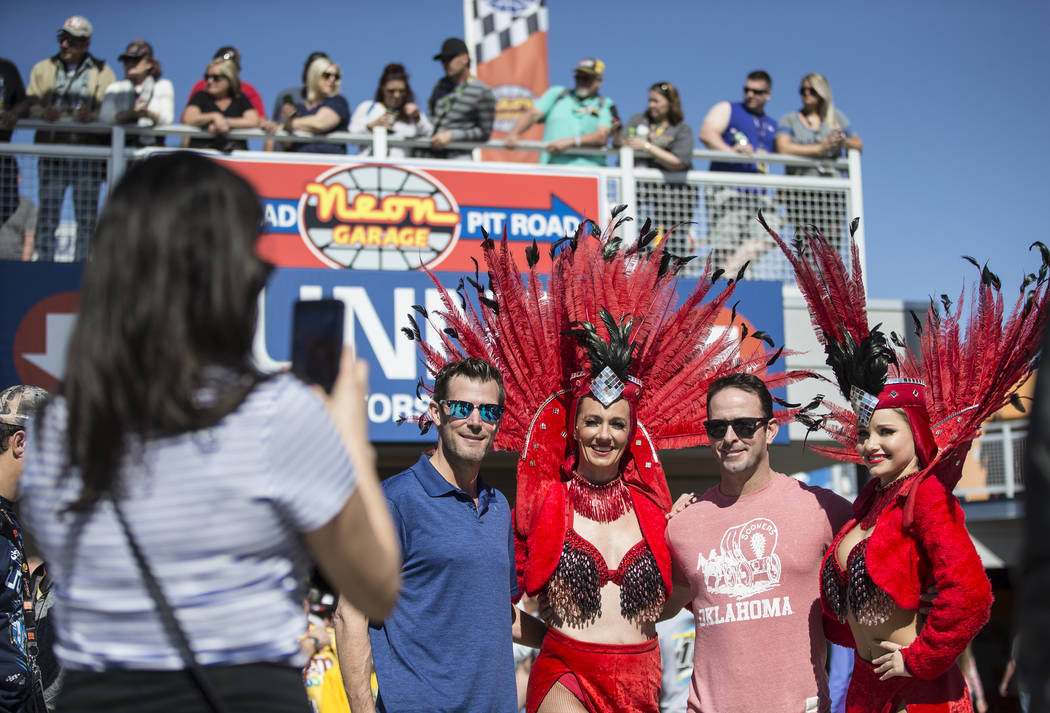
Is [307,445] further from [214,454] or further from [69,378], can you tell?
[69,378]

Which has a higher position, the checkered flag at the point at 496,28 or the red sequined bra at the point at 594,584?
the checkered flag at the point at 496,28

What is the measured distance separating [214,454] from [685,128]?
26.3 feet

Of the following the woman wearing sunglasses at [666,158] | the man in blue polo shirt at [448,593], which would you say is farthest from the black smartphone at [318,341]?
the woman wearing sunglasses at [666,158]

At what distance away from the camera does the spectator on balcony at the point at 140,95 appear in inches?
331

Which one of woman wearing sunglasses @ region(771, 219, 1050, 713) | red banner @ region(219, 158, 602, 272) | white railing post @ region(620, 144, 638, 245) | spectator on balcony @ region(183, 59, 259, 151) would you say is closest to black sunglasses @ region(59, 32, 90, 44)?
spectator on balcony @ region(183, 59, 259, 151)

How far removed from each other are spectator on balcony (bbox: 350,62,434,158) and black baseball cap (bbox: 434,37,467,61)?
1.31ft

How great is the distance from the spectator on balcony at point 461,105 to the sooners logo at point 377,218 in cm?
53

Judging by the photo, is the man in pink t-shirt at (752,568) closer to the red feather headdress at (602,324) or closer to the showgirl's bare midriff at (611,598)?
the showgirl's bare midriff at (611,598)

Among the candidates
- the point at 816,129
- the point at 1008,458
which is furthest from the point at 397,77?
the point at 1008,458

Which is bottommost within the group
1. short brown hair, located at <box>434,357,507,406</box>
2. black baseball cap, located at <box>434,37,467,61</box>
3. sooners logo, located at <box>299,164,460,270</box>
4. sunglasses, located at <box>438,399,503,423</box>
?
sunglasses, located at <box>438,399,503,423</box>

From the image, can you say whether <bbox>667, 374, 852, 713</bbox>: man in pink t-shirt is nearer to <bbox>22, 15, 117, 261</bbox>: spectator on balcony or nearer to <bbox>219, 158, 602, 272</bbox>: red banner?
<bbox>219, 158, 602, 272</bbox>: red banner

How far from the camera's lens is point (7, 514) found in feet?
13.0

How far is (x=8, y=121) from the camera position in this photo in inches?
324

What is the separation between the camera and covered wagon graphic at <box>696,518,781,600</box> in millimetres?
3980
